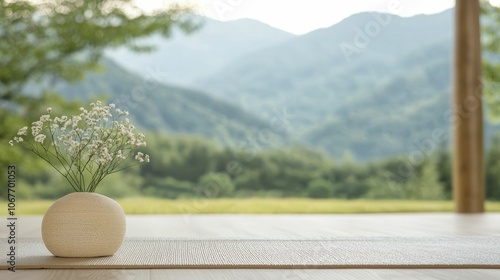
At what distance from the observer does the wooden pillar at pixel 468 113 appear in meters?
6.94

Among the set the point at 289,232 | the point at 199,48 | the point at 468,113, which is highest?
the point at 199,48

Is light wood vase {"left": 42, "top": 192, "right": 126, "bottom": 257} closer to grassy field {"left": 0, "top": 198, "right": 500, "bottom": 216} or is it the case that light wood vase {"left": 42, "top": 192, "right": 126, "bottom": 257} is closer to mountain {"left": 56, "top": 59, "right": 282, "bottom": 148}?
grassy field {"left": 0, "top": 198, "right": 500, "bottom": 216}

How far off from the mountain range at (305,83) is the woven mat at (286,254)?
434 centimetres

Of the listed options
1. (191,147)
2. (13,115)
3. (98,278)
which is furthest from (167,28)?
(98,278)

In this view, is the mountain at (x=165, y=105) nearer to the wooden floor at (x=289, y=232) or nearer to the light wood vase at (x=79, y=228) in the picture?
the wooden floor at (x=289, y=232)

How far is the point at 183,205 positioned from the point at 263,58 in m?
1.81

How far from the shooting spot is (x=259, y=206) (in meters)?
7.80

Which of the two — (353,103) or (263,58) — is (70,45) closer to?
→ (263,58)

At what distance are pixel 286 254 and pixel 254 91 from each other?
17.8 feet

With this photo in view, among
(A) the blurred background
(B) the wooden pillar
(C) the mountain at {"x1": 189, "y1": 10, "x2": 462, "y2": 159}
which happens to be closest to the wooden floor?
(B) the wooden pillar

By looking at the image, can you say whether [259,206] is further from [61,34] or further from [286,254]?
[286,254]

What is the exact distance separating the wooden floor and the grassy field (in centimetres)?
139

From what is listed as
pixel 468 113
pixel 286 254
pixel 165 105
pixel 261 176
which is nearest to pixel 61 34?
pixel 165 105

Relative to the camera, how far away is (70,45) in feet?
26.4
